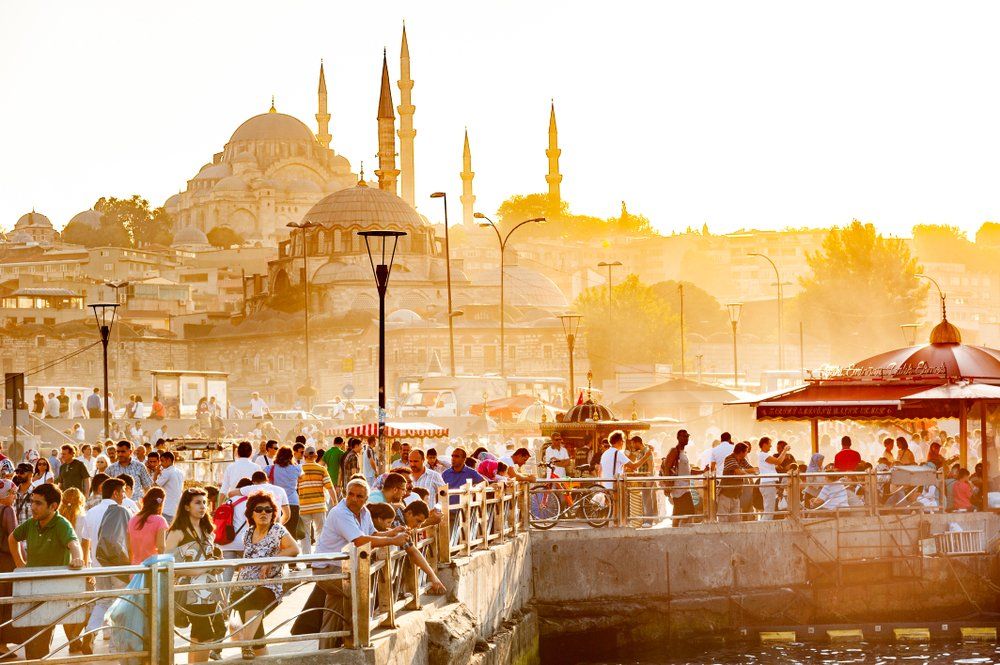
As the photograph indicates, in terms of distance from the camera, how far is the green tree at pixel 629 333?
72.9 metres

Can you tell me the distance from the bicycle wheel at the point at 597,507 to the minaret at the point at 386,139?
225 ft

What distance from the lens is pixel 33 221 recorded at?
Answer: 123812mm

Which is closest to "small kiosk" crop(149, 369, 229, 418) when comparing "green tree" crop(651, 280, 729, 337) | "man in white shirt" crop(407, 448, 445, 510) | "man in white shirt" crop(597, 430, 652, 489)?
"man in white shirt" crop(597, 430, 652, 489)

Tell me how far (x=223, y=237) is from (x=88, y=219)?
1282 cm

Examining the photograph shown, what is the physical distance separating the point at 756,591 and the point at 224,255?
9059 centimetres

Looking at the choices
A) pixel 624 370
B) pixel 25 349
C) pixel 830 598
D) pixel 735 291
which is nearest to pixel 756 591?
pixel 830 598

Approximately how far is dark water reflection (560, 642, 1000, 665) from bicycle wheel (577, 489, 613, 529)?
1213mm

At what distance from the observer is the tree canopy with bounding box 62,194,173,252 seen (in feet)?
369

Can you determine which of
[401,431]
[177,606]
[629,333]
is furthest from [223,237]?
[177,606]

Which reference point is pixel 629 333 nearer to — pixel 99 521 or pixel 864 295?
pixel 864 295

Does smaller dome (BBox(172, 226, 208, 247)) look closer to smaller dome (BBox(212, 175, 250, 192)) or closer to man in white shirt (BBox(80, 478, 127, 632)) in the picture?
smaller dome (BBox(212, 175, 250, 192))

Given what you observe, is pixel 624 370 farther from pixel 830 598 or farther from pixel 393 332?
pixel 830 598

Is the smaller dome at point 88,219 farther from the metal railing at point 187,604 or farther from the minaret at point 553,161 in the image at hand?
the metal railing at point 187,604

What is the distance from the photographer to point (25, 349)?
69.8 m
